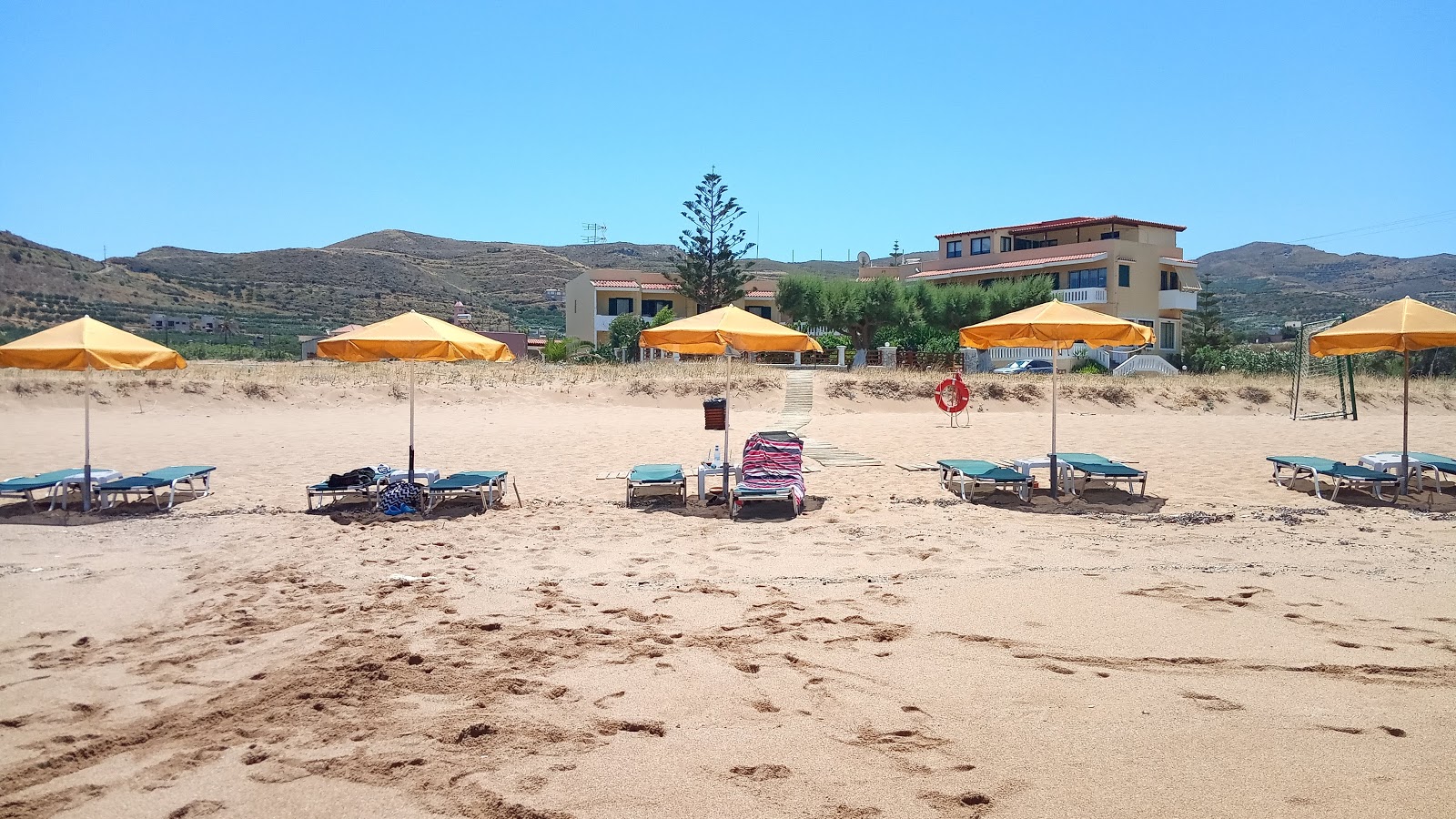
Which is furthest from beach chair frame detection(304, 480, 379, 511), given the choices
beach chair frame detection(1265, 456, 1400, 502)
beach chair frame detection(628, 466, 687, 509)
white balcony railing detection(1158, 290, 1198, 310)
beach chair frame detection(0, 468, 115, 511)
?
white balcony railing detection(1158, 290, 1198, 310)

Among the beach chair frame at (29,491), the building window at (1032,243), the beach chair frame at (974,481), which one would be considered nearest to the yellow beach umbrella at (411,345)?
the beach chair frame at (29,491)

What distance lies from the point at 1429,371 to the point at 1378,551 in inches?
1337

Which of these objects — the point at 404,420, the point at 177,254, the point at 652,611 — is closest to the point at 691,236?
the point at 404,420

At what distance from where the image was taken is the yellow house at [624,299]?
153 feet

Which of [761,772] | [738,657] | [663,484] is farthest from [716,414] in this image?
[761,772]

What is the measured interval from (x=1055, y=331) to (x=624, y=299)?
130ft

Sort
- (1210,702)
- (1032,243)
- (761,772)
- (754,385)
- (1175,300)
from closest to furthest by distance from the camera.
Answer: (761,772) < (1210,702) < (754,385) < (1175,300) < (1032,243)

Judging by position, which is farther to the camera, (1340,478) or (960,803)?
(1340,478)

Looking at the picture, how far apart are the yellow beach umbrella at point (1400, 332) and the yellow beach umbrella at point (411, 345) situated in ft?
26.6

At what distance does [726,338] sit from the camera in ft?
28.7

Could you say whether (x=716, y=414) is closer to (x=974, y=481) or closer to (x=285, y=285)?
(x=974, y=481)

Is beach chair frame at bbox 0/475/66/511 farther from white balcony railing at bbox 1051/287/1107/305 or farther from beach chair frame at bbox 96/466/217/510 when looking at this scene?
white balcony railing at bbox 1051/287/1107/305

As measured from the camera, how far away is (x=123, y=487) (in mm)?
8508

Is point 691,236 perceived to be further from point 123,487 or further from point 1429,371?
point 123,487
